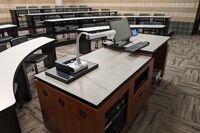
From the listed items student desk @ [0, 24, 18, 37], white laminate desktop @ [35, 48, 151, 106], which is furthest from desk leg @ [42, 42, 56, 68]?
student desk @ [0, 24, 18, 37]

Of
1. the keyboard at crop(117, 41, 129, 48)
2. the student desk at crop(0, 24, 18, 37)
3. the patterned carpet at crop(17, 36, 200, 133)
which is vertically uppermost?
the student desk at crop(0, 24, 18, 37)

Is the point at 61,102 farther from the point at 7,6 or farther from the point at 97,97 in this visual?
the point at 7,6

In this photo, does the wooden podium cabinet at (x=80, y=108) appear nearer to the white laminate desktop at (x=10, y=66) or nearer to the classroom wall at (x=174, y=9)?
the white laminate desktop at (x=10, y=66)

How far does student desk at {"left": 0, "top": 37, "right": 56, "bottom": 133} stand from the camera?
3.59 feet

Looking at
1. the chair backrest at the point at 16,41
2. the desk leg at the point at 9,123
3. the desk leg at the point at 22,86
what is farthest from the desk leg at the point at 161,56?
the chair backrest at the point at 16,41

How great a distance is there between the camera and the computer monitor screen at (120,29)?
2.12m

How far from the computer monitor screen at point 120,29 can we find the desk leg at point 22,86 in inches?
55.3

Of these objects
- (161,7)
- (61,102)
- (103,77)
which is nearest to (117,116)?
(103,77)

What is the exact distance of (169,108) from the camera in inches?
89.9

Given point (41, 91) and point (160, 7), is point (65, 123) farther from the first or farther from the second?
point (160, 7)

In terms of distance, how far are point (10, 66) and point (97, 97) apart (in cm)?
116

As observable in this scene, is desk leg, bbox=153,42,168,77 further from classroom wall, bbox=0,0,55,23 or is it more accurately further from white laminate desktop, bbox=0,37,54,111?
classroom wall, bbox=0,0,55,23

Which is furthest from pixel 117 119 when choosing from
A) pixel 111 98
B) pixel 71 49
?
pixel 71 49

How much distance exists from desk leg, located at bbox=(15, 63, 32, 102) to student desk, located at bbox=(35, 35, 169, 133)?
0.82 meters
